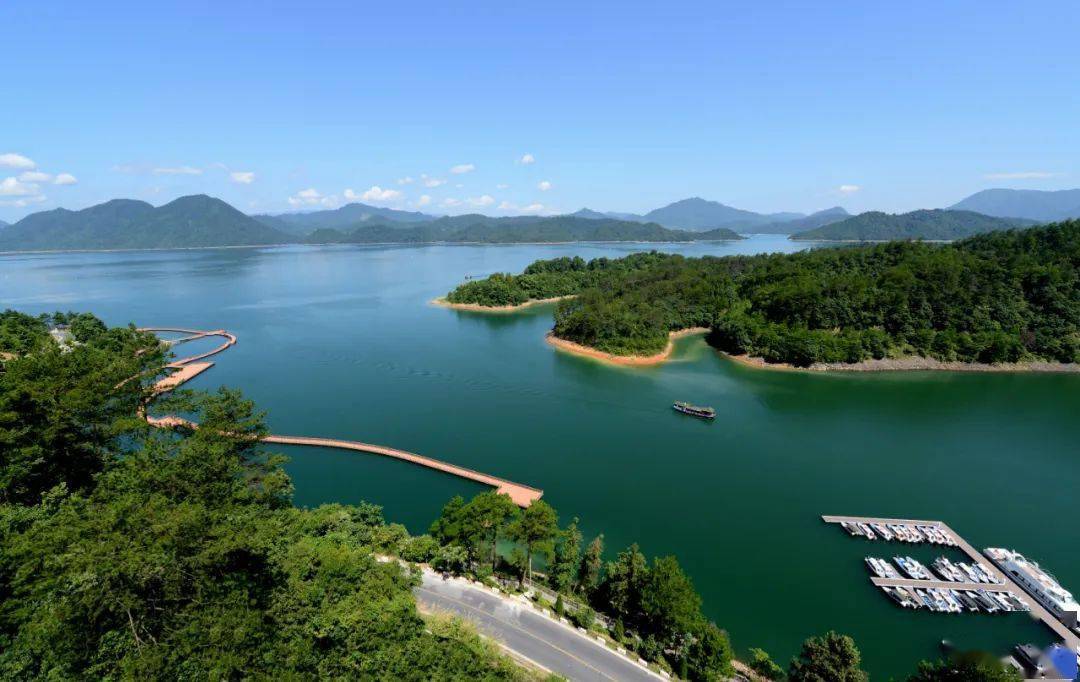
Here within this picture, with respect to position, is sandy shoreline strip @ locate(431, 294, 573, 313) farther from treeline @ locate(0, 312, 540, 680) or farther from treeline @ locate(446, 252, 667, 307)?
treeline @ locate(0, 312, 540, 680)

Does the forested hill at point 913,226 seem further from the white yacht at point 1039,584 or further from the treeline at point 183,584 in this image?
the treeline at point 183,584

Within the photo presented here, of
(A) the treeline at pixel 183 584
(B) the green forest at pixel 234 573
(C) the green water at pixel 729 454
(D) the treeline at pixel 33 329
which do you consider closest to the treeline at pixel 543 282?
(C) the green water at pixel 729 454

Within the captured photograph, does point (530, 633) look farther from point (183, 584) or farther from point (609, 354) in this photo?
point (609, 354)

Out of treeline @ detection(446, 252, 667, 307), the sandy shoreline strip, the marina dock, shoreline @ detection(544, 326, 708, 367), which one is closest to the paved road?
the marina dock

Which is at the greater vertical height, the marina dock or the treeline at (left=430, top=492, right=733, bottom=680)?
the treeline at (left=430, top=492, right=733, bottom=680)

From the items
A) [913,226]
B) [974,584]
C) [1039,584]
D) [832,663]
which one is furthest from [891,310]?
[913,226]

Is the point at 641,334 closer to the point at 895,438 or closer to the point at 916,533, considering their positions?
the point at 895,438

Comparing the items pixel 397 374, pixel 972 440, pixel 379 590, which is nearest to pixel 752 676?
pixel 379 590

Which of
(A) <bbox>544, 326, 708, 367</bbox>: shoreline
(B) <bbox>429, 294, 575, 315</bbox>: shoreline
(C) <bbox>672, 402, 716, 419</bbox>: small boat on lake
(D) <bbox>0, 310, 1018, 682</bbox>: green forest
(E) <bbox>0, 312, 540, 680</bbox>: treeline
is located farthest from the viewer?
(B) <bbox>429, 294, 575, 315</bbox>: shoreline
